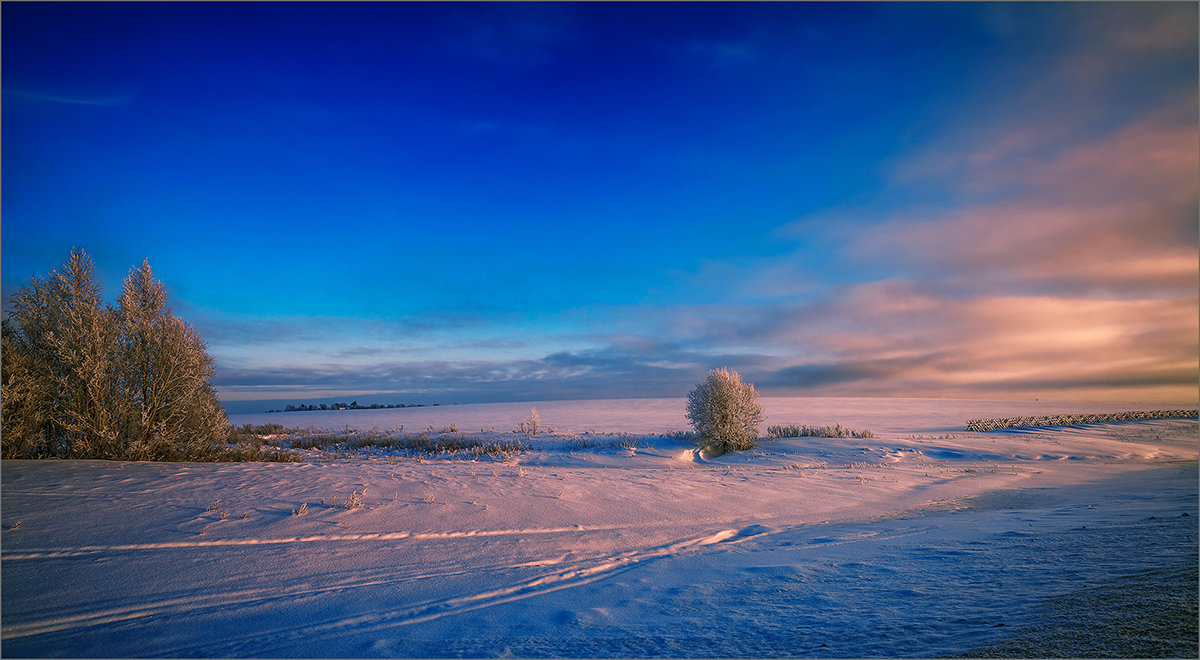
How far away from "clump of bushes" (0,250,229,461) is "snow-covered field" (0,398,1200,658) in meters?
1.54

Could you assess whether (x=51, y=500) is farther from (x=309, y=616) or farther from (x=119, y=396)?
(x=309, y=616)

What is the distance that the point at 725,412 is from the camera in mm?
17359

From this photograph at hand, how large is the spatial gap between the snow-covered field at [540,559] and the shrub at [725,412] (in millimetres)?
7031

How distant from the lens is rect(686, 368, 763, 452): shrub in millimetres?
17219

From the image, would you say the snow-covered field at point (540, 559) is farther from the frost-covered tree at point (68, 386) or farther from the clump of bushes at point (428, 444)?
the clump of bushes at point (428, 444)

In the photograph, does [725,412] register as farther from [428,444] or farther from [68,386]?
[68,386]

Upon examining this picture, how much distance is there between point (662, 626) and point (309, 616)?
102 inches

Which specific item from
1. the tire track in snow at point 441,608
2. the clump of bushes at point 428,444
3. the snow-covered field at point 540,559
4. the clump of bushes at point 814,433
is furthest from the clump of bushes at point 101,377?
the clump of bushes at point 814,433

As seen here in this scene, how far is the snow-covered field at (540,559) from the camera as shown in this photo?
3.16 meters

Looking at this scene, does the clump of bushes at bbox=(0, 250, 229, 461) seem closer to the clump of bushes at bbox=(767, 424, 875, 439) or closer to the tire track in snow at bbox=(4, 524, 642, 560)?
the tire track in snow at bbox=(4, 524, 642, 560)

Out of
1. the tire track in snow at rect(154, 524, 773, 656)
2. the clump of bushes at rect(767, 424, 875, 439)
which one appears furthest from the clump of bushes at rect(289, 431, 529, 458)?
the tire track in snow at rect(154, 524, 773, 656)

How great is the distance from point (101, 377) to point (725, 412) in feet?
52.9

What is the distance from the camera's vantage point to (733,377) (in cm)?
1798

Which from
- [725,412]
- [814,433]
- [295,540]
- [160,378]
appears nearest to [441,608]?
[295,540]
